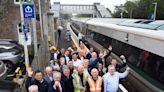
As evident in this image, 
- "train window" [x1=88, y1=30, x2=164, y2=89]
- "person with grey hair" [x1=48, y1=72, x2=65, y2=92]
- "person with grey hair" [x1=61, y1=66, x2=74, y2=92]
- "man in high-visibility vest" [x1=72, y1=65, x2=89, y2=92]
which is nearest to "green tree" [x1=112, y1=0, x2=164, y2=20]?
"train window" [x1=88, y1=30, x2=164, y2=89]

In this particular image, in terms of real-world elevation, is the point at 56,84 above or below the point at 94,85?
above

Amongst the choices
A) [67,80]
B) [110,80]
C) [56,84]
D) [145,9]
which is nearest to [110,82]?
[110,80]

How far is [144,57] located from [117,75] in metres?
1.41

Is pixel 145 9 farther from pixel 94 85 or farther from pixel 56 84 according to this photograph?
pixel 56 84

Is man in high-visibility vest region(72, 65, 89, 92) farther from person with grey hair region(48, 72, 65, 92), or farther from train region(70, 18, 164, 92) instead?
train region(70, 18, 164, 92)

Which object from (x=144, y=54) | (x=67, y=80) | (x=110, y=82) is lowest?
(x=110, y=82)

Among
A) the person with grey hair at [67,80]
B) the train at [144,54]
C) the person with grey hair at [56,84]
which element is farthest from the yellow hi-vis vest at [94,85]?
the train at [144,54]

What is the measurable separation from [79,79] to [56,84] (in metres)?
0.66

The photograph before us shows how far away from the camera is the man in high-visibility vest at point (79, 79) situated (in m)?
6.23

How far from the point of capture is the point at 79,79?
6.27m

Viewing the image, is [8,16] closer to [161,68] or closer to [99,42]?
[99,42]

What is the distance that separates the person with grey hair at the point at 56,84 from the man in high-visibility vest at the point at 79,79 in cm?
38

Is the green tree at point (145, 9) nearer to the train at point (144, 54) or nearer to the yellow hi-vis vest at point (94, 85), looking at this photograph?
the train at point (144, 54)

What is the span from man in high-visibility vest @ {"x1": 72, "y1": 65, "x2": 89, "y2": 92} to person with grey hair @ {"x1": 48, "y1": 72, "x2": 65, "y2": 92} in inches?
15.1
